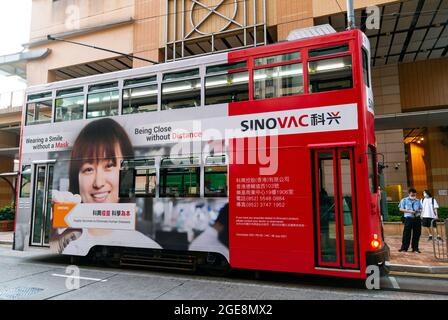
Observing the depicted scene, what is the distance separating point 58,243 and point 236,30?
35.2 feet

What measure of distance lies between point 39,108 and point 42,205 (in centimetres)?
257

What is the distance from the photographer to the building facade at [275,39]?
14070 millimetres

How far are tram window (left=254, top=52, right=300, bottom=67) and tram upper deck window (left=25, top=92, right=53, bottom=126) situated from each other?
5.63 m

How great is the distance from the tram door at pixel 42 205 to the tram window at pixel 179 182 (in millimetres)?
3332

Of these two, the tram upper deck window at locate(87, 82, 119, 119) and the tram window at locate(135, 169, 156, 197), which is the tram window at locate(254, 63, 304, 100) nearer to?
the tram window at locate(135, 169, 156, 197)

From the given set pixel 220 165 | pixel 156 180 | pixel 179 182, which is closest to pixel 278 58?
pixel 220 165

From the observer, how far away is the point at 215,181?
6973 millimetres

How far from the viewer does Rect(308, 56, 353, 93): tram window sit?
6207 mm

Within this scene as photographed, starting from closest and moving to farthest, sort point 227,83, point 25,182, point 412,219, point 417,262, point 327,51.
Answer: point 327,51 < point 227,83 < point 417,262 < point 25,182 < point 412,219

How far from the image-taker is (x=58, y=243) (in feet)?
27.7

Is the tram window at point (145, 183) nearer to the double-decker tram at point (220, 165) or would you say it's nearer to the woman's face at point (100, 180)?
the double-decker tram at point (220, 165)

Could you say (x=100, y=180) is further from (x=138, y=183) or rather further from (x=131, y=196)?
(x=138, y=183)

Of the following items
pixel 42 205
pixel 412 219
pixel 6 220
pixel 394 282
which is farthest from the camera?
pixel 6 220
